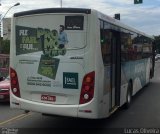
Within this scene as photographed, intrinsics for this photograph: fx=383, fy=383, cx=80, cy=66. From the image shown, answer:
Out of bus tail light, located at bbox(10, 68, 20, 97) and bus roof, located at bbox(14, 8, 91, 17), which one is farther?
bus tail light, located at bbox(10, 68, 20, 97)

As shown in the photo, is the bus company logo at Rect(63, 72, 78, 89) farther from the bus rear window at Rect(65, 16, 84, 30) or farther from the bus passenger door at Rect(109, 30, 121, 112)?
the bus passenger door at Rect(109, 30, 121, 112)

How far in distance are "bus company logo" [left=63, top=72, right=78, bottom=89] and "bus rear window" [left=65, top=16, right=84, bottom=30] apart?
110 cm

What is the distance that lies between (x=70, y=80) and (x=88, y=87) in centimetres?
48

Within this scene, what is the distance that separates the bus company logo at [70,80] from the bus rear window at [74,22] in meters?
1.10

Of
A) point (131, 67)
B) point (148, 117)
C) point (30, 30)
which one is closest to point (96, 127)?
point (148, 117)

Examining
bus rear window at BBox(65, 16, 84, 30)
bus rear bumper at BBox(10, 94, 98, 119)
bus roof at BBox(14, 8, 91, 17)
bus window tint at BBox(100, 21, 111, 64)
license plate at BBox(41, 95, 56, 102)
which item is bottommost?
bus rear bumper at BBox(10, 94, 98, 119)

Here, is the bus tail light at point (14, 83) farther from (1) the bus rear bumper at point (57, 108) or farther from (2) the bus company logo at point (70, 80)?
(2) the bus company logo at point (70, 80)

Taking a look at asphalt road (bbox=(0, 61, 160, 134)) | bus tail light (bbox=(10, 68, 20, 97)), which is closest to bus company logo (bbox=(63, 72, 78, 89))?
bus tail light (bbox=(10, 68, 20, 97))

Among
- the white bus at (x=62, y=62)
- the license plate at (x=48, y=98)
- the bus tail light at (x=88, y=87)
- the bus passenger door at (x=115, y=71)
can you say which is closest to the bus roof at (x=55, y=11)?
the white bus at (x=62, y=62)

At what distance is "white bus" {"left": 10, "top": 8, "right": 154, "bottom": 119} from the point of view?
895 centimetres

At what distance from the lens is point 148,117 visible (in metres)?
12.0

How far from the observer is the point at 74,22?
9.09 metres

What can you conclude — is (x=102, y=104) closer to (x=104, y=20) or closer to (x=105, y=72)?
(x=105, y=72)

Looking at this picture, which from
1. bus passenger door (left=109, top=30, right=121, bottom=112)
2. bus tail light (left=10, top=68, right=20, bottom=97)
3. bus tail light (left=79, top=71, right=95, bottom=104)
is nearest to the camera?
bus tail light (left=79, top=71, right=95, bottom=104)
